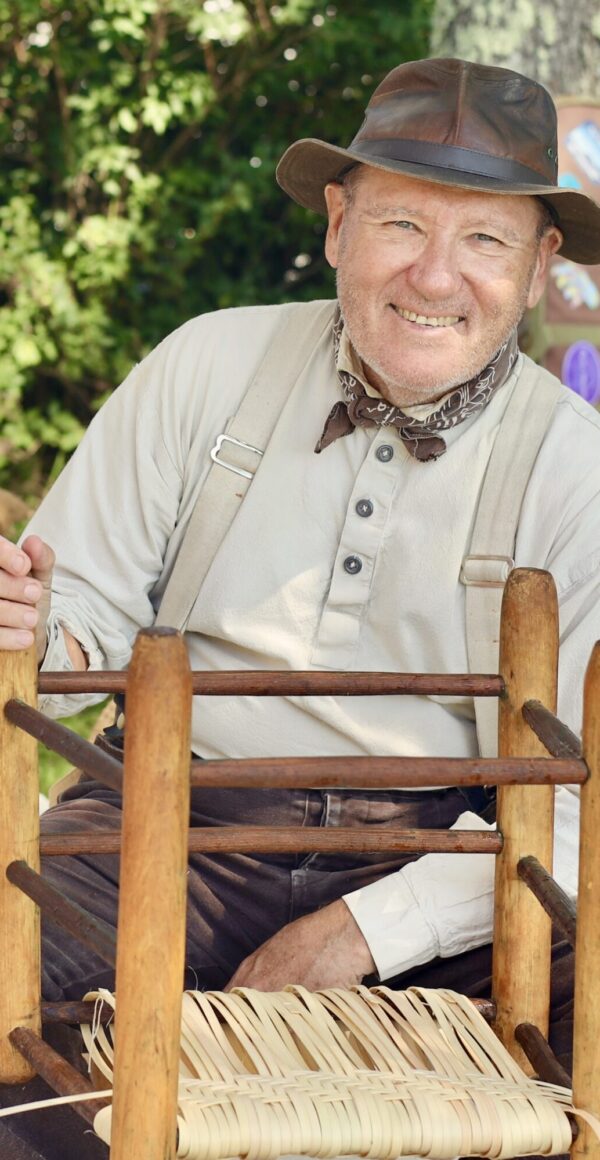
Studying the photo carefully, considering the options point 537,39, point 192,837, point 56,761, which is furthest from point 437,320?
point 56,761

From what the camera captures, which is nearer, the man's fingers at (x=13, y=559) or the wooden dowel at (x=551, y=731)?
the wooden dowel at (x=551, y=731)

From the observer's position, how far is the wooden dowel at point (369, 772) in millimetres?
1261

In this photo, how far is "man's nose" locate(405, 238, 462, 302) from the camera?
1984 millimetres

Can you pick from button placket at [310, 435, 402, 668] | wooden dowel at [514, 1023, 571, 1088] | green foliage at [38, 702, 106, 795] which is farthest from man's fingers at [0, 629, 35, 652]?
green foliage at [38, 702, 106, 795]

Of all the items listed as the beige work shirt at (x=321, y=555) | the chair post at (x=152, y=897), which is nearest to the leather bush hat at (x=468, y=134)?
the beige work shirt at (x=321, y=555)

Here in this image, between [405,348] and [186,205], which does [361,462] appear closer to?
[405,348]

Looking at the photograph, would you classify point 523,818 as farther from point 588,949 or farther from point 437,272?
point 437,272

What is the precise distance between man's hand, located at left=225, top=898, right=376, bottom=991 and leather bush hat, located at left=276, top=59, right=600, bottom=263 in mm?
955

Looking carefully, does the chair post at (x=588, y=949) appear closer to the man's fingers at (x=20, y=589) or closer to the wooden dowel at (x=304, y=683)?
the wooden dowel at (x=304, y=683)

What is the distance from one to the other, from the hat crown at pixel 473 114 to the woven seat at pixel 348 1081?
110 centimetres

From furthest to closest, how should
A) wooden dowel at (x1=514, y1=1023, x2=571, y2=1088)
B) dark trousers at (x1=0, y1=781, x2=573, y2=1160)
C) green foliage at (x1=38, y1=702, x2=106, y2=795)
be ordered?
green foliage at (x1=38, y1=702, x2=106, y2=795)
dark trousers at (x1=0, y1=781, x2=573, y2=1160)
wooden dowel at (x1=514, y1=1023, x2=571, y2=1088)

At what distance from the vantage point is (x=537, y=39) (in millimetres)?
3760

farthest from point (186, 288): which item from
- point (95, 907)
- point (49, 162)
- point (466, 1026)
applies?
point (466, 1026)

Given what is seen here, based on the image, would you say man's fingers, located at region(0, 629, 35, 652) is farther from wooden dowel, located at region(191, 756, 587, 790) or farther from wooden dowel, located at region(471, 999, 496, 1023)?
wooden dowel, located at region(471, 999, 496, 1023)
